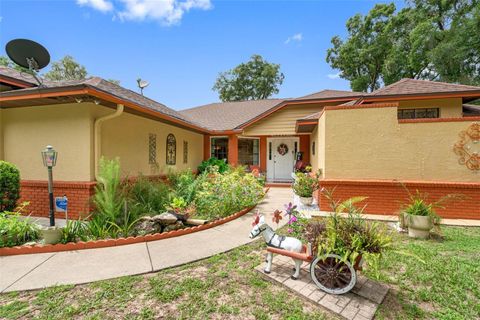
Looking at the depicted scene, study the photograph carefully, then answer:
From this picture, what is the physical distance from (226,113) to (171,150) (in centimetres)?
675

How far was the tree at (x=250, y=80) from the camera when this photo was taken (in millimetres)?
31062

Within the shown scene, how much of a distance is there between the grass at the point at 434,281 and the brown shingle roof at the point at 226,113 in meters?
9.53

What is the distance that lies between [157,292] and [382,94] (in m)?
9.53

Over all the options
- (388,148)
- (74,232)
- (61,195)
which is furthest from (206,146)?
(388,148)

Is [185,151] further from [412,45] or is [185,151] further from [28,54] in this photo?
[412,45]

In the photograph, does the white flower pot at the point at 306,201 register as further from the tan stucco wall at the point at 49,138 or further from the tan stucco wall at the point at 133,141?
the tan stucco wall at the point at 49,138

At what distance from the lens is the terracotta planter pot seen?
13.5 ft

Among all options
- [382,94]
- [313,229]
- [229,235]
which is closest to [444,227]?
[313,229]

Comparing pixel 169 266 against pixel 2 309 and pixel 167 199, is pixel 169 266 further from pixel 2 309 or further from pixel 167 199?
pixel 167 199

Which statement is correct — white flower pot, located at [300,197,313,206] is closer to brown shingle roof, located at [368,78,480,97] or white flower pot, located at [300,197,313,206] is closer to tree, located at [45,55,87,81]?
brown shingle roof, located at [368,78,480,97]

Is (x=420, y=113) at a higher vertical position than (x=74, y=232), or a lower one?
higher

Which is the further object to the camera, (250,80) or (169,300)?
(250,80)

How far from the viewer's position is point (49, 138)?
5.57 m

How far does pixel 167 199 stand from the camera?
577cm
